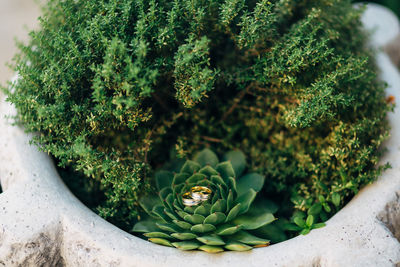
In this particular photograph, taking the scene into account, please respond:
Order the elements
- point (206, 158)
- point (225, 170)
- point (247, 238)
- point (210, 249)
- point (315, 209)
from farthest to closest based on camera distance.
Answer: point (206, 158)
point (225, 170)
point (315, 209)
point (247, 238)
point (210, 249)

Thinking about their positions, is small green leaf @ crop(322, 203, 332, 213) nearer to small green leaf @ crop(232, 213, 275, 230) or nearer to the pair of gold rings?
small green leaf @ crop(232, 213, 275, 230)

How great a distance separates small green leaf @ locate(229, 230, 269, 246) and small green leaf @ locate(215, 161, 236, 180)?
37cm

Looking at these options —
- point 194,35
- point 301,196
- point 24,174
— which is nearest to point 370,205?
point 301,196

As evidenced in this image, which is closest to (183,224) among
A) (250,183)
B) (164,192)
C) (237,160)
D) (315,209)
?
(164,192)

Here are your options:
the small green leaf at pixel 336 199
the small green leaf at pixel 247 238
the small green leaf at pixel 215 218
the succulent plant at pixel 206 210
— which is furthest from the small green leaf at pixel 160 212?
the small green leaf at pixel 336 199

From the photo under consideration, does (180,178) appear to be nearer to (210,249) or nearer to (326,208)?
(210,249)

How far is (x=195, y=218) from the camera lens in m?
1.83

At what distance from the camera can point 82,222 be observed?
184 cm

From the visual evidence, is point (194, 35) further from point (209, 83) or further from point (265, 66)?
point (265, 66)

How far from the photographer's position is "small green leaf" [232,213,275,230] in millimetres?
1890

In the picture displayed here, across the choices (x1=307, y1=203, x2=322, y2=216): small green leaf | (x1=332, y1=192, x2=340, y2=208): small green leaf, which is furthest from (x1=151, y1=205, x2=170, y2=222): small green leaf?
(x1=332, y1=192, x2=340, y2=208): small green leaf

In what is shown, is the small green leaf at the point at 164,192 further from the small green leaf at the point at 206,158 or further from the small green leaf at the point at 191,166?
the small green leaf at the point at 206,158

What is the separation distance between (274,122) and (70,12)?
57.7 inches

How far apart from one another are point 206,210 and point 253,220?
0.97 ft
